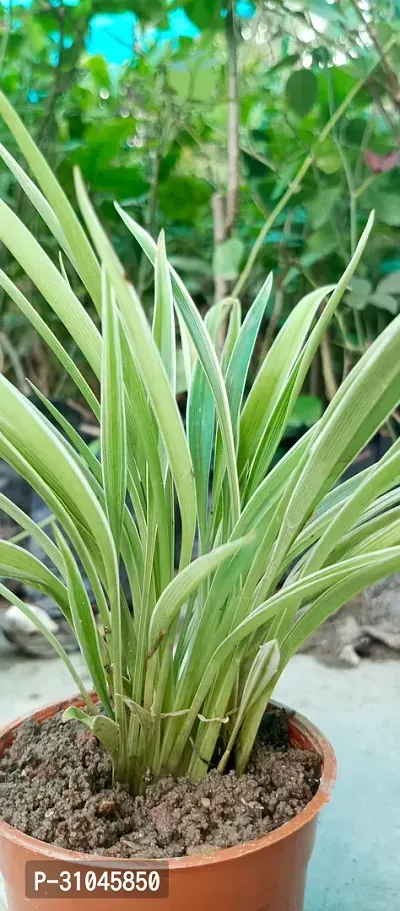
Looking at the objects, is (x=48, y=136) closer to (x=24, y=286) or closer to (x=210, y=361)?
(x=24, y=286)

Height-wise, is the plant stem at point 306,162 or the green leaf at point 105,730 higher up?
the plant stem at point 306,162

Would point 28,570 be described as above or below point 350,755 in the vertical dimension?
above

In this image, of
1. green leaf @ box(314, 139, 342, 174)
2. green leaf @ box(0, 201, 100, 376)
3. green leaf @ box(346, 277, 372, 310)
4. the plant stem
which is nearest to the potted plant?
green leaf @ box(0, 201, 100, 376)

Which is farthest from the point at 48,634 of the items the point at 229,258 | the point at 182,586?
the point at 229,258

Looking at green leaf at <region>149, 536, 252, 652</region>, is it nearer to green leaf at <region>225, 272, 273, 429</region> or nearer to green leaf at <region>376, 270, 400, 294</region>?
green leaf at <region>225, 272, 273, 429</region>

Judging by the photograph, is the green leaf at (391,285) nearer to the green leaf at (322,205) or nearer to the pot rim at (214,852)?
the green leaf at (322,205)

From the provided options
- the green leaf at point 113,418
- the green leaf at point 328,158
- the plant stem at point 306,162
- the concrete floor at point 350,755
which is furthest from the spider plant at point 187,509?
the green leaf at point 328,158

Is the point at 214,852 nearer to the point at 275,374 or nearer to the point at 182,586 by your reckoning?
the point at 182,586
